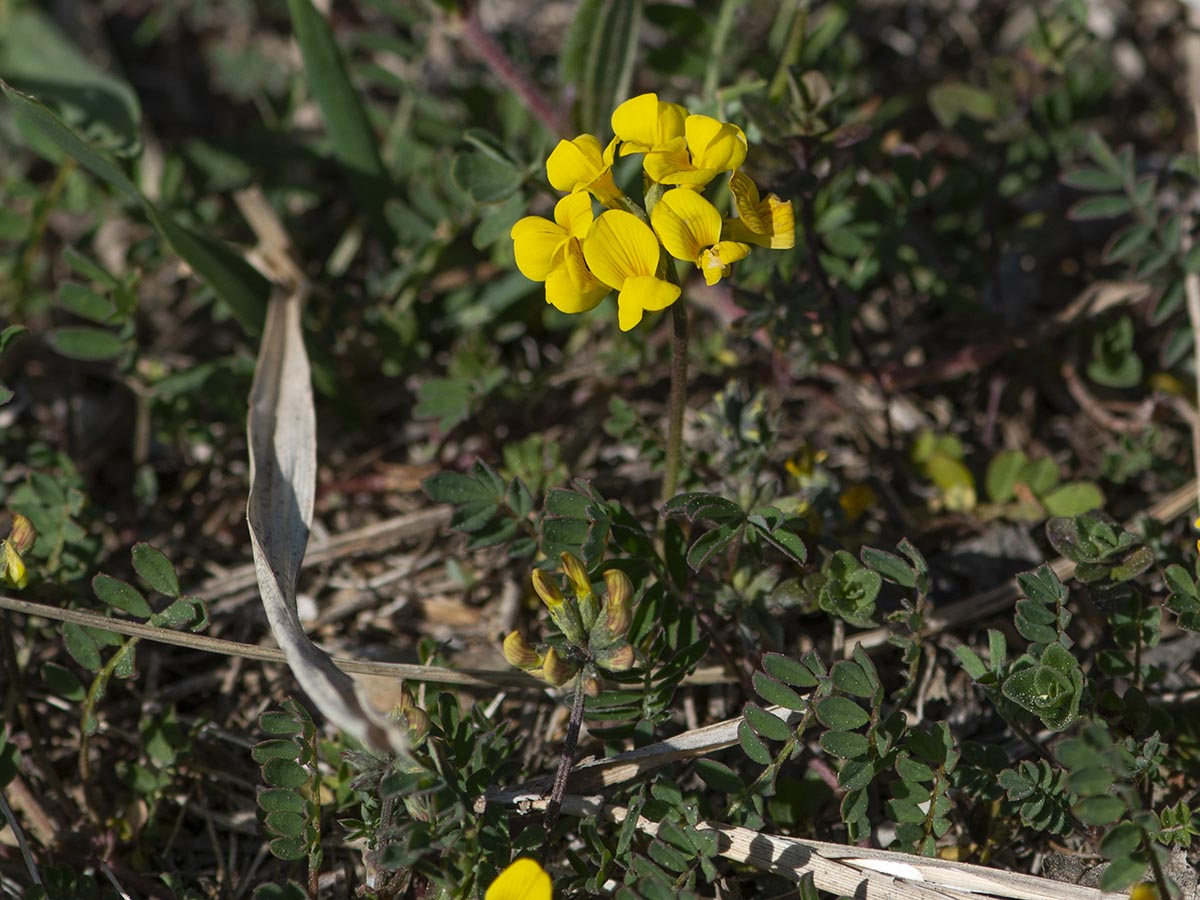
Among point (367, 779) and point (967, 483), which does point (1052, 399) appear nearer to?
point (967, 483)

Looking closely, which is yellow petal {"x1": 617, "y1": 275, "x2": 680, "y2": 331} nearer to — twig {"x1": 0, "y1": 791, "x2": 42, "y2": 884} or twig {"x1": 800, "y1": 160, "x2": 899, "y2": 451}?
twig {"x1": 800, "y1": 160, "x2": 899, "y2": 451}

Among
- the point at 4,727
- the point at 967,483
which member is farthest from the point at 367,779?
the point at 967,483

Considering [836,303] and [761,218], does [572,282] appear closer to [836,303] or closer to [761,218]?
[761,218]

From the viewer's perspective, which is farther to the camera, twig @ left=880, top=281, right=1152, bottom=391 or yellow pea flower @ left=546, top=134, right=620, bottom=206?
twig @ left=880, top=281, right=1152, bottom=391

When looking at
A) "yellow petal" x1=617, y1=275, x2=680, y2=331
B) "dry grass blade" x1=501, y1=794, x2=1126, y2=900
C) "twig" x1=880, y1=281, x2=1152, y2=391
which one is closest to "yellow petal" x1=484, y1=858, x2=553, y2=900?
"dry grass blade" x1=501, y1=794, x2=1126, y2=900

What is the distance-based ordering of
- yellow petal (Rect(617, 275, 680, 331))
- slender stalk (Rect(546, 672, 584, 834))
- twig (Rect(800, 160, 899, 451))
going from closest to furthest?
yellow petal (Rect(617, 275, 680, 331))
slender stalk (Rect(546, 672, 584, 834))
twig (Rect(800, 160, 899, 451))

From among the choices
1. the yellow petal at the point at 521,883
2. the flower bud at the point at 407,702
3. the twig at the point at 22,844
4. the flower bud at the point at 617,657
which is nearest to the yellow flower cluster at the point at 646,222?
the flower bud at the point at 617,657

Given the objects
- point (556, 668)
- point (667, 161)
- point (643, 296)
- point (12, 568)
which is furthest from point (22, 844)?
point (667, 161)
